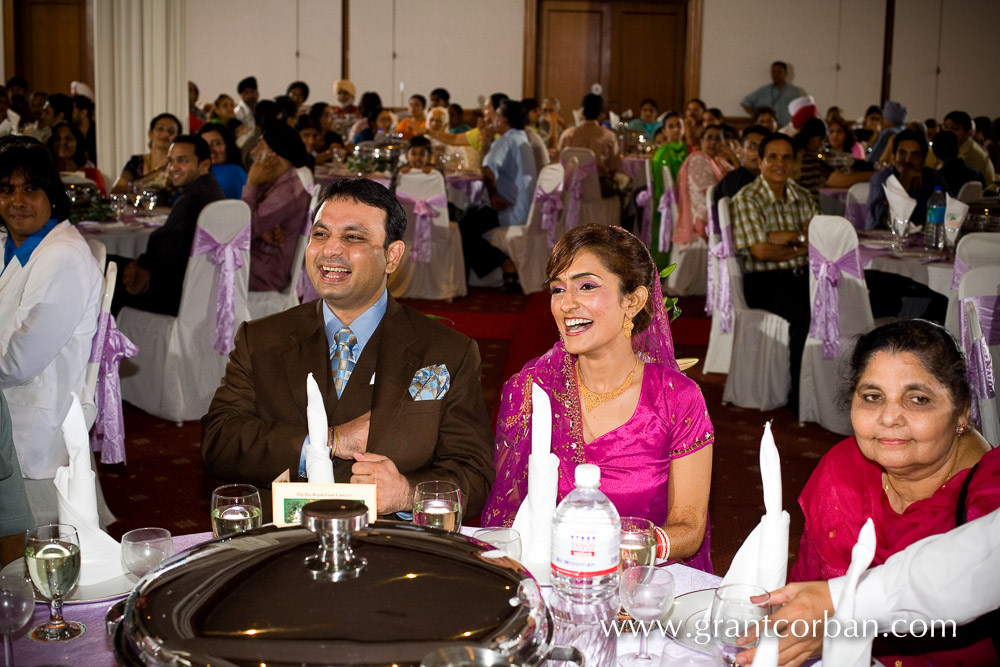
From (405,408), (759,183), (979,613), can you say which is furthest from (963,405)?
(759,183)

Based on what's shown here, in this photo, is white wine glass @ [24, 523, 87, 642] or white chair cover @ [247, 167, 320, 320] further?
white chair cover @ [247, 167, 320, 320]

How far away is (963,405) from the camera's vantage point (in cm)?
178

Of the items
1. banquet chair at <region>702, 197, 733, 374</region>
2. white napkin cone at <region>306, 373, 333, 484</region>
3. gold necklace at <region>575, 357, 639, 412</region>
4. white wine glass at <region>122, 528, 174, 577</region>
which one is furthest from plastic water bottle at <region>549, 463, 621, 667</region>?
banquet chair at <region>702, 197, 733, 374</region>

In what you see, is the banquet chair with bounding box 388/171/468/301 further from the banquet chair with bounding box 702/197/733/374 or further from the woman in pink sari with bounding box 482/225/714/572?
the woman in pink sari with bounding box 482/225/714/572

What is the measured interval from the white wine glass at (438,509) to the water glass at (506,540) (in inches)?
2.1

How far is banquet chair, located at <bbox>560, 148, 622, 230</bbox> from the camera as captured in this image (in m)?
8.06

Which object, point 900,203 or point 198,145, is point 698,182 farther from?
point 198,145

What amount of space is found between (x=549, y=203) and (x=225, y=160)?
264 cm

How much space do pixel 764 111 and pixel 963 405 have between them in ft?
33.9

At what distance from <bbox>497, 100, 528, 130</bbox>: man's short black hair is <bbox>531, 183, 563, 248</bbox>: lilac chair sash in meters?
0.74

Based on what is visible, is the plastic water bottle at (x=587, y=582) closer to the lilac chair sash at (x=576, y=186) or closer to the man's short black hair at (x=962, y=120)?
the lilac chair sash at (x=576, y=186)

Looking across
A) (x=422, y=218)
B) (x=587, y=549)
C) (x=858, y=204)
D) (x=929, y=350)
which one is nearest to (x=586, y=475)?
(x=587, y=549)

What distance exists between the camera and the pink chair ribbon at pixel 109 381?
3271mm

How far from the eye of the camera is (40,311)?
2.88 m
